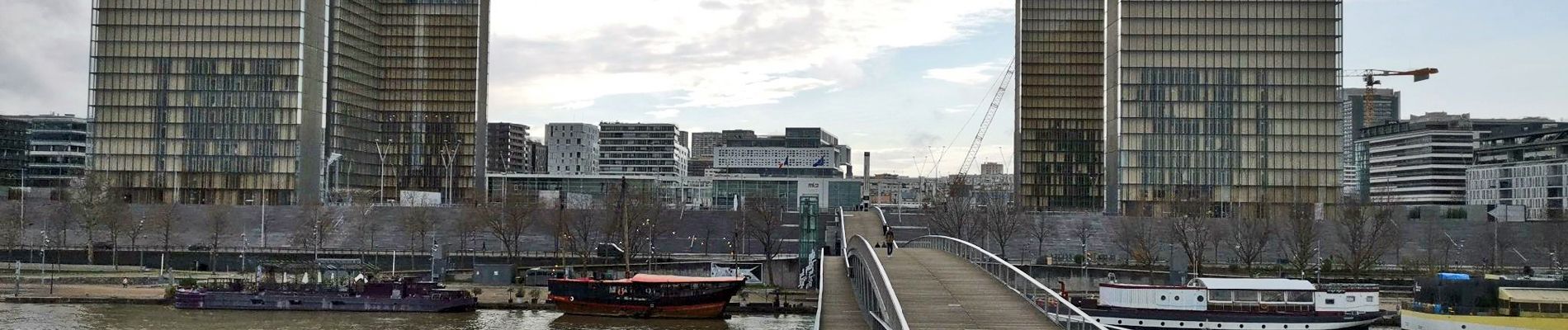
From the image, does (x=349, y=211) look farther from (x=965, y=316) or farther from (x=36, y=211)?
(x=965, y=316)

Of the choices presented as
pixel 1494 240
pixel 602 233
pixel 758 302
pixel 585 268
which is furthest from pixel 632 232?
pixel 1494 240

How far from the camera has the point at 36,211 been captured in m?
152

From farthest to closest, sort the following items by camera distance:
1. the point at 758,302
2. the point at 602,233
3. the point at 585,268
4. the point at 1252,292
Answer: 1. the point at 602,233
2. the point at 585,268
3. the point at 758,302
4. the point at 1252,292

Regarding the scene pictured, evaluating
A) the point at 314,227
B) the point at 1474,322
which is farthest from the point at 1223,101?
the point at 1474,322

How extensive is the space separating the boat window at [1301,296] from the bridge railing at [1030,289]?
1737cm

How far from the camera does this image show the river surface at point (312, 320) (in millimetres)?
81250

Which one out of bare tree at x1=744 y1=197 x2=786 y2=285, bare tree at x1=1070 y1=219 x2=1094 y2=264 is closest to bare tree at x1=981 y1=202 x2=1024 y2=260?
bare tree at x1=1070 y1=219 x2=1094 y2=264

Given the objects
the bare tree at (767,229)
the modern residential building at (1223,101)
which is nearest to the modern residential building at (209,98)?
the bare tree at (767,229)

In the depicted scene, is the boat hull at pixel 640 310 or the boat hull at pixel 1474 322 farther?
the boat hull at pixel 640 310

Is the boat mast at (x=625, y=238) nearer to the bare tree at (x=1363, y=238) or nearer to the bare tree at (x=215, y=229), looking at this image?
the bare tree at (x=215, y=229)

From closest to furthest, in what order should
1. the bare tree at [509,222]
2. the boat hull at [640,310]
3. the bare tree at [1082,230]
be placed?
the boat hull at [640,310]
the bare tree at [509,222]
the bare tree at [1082,230]

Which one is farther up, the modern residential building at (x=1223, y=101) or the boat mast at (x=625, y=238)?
the modern residential building at (x=1223, y=101)

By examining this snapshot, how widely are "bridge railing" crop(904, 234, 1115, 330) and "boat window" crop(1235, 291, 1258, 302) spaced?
14.7 m

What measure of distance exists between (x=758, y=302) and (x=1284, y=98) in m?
96.4
